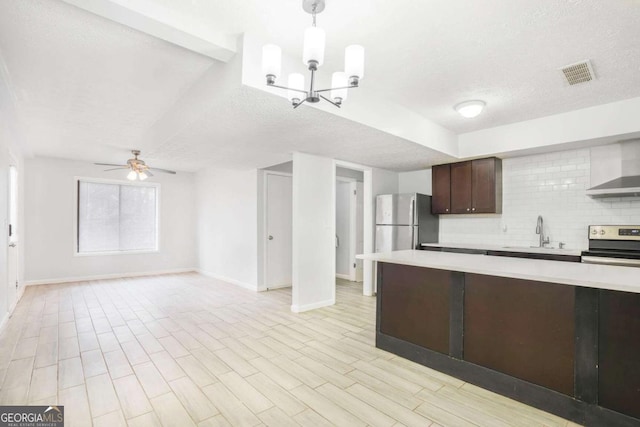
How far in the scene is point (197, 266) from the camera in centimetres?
750

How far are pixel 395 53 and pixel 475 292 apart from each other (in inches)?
76.8

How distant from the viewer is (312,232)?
4.40 metres

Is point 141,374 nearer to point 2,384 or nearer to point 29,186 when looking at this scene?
point 2,384

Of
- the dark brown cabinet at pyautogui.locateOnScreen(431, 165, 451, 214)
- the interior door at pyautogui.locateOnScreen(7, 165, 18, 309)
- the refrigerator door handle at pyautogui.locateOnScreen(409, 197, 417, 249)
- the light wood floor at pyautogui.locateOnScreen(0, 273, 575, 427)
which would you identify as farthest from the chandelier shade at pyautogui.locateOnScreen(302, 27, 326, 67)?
the interior door at pyautogui.locateOnScreen(7, 165, 18, 309)

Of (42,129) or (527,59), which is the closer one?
(527,59)

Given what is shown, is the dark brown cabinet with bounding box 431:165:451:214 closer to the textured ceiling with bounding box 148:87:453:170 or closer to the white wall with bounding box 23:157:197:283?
the textured ceiling with bounding box 148:87:453:170

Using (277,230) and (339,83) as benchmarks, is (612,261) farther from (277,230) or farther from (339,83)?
(277,230)

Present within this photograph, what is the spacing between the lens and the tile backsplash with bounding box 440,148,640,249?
3717mm

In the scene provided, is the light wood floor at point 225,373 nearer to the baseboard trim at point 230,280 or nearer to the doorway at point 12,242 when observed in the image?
the doorway at point 12,242

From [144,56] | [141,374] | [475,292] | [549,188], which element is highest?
[144,56]

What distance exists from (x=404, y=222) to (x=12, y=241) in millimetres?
5472

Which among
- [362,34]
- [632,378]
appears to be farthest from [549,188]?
[362,34]

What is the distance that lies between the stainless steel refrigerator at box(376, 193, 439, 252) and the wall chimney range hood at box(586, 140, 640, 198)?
2027 millimetres

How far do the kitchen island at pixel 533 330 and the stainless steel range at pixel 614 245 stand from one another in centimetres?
136
